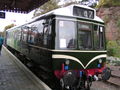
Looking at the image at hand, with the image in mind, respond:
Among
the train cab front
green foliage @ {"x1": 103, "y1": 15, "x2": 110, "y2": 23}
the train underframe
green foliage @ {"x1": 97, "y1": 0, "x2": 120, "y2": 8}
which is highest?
green foliage @ {"x1": 97, "y1": 0, "x2": 120, "y2": 8}

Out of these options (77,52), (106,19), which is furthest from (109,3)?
(77,52)

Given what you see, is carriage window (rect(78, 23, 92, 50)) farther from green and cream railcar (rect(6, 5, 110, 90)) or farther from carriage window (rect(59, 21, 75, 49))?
carriage window (rect(59, 21, 75, 49))

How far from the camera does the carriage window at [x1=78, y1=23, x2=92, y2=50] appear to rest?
26.9 ft

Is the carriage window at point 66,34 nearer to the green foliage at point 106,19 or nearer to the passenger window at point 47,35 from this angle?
the passenger window at point 47,35

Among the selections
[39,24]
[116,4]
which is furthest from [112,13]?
[39,24]

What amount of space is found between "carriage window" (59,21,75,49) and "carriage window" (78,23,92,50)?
0.31 metres

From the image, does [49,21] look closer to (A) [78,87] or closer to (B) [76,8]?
(B) [76,8]

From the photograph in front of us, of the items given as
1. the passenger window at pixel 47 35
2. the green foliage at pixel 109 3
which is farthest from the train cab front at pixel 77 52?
the green foliage at pixel 109 3

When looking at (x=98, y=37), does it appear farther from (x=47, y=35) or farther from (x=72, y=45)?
(x=47, y=35)

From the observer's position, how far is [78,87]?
8188 mm

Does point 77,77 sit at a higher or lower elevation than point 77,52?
lower

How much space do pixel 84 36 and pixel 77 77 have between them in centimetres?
153

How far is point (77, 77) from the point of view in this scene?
8.02 meters

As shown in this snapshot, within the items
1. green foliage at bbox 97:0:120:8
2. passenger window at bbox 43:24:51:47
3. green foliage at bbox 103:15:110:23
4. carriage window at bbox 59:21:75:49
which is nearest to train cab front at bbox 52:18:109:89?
carriage window at bbox 59:21:75:49
